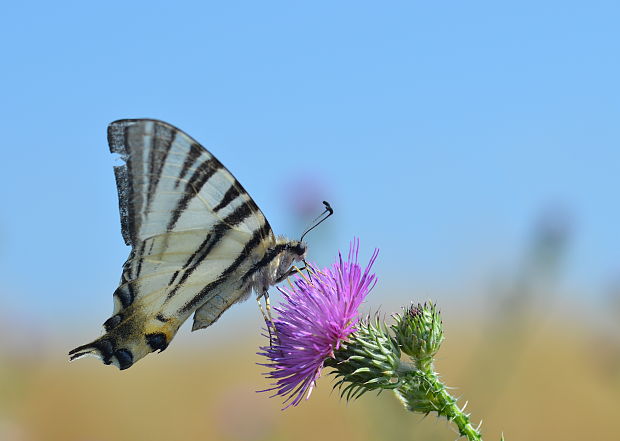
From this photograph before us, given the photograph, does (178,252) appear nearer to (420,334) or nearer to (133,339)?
(133,339)

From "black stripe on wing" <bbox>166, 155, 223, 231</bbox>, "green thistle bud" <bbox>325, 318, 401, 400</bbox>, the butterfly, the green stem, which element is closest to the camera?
the green stem

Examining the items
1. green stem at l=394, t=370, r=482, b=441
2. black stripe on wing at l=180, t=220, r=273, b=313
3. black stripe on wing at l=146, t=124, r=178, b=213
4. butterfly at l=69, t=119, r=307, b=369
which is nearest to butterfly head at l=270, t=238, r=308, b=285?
butterfly at l=69, t=119, r=307, b=369

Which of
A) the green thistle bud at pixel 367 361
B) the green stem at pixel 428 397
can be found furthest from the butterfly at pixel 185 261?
the green stem at pixel 428 397

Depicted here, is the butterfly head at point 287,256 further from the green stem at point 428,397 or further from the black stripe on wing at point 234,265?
the green stem at point 428,397

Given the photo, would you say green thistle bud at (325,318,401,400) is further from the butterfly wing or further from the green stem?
the butterfly wing

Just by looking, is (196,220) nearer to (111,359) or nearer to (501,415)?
(111,359)

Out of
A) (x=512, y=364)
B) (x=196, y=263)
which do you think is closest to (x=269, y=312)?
(x=196, y=263)

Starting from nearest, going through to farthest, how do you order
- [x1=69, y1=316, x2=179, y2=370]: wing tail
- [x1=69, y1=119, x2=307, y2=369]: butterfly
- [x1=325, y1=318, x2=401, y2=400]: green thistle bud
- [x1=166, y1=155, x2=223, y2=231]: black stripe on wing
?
[x1=325, y1=318, x2=401, y2=400]: green thistle bud → [x1=166, y1=155, x2=223, y2=231]: black stripe on wing → [x1=69, y1=119, x2=307, y2=369]: butterfly → [x1=69, y1=316, x2=179, y2=370]: wing tail

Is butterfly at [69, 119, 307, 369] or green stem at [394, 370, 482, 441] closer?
green stem at [394, 370, 482, 441]
